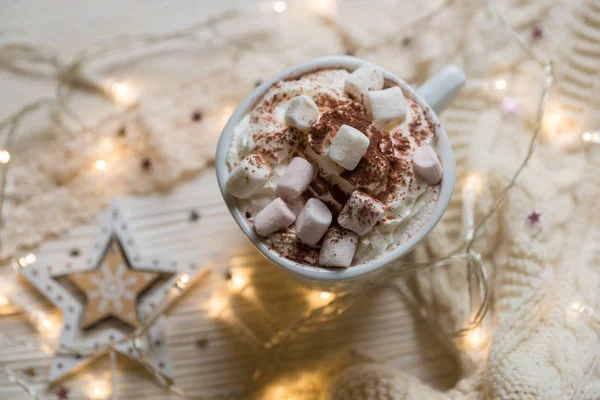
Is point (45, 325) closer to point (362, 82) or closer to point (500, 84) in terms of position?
point (362, 82)

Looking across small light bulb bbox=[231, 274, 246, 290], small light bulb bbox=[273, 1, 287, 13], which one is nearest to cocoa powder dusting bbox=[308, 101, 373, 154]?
small light bulb bbox=[231, 274, 246, 290]

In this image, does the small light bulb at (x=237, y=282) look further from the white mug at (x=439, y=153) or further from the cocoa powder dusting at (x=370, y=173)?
the cocoa powder dusting at (x=370, y=173)

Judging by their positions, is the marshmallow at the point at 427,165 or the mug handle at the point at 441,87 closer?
the marshmallow at the point at 427,165

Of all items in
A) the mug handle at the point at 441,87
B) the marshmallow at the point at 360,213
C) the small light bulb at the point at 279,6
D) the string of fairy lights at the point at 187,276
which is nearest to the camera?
the marshmallow at the point at 360,213

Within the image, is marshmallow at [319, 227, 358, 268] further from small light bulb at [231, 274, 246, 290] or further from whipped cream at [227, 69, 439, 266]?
small light bulb at [231, 274, 246, 290]

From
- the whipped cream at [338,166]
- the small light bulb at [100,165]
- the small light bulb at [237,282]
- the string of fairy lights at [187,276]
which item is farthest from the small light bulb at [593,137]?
the small light bulb at [100,165]

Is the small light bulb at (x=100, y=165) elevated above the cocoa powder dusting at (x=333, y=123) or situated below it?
below

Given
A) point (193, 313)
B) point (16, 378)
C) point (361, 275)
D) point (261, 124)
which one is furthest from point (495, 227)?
point (16, 378)
